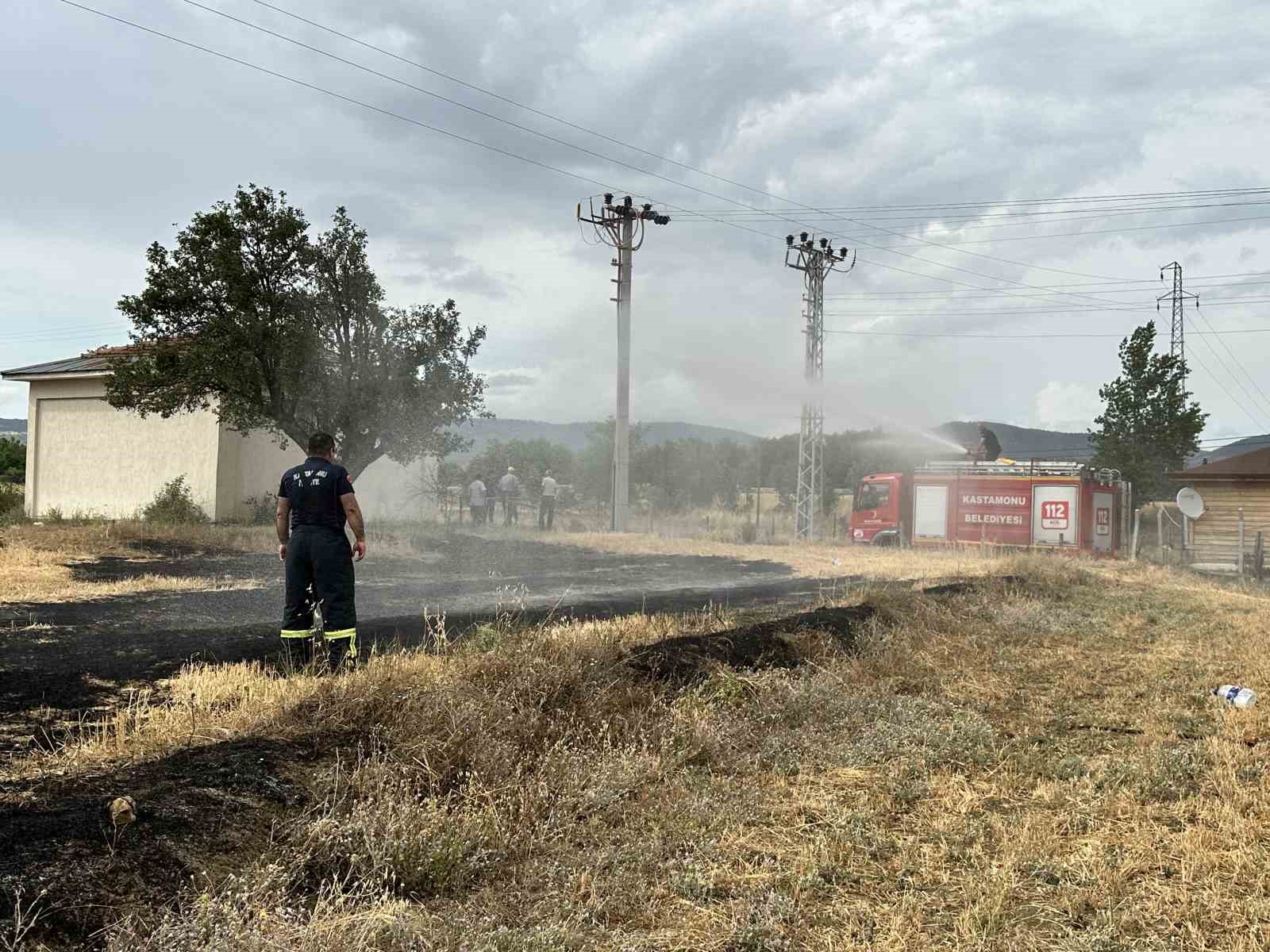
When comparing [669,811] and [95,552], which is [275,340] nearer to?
[95,552]

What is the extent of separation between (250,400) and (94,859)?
15.6 m

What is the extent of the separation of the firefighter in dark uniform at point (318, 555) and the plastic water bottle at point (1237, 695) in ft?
21.1

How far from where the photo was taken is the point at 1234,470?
2630 centimetres

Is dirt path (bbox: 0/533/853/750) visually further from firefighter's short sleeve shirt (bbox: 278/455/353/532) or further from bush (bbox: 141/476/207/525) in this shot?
bush (bbox: 141/476/207/525)

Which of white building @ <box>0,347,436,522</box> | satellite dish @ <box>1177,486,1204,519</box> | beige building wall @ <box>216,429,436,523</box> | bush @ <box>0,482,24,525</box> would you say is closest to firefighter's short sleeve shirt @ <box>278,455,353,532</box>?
beige building wall @ <box>216,429,436,523</box>

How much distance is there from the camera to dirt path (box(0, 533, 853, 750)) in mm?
6320

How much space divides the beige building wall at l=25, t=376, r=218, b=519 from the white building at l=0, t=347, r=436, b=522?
20mm

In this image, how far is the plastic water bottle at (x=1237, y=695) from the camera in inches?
264

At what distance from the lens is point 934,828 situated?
421 centimetres

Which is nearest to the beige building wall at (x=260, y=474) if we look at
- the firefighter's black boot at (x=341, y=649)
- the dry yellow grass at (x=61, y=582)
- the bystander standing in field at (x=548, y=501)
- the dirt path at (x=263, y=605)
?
the bystander standing in field at (x=548, y=501)

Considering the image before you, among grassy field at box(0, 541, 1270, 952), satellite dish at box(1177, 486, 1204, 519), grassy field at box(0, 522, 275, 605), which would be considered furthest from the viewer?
satellite dish at box(1177, 486, 1204, 519)

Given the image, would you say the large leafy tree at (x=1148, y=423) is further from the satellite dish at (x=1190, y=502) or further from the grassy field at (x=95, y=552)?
the grassy field at (x=95, y=552)

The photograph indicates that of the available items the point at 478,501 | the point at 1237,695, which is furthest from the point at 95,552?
the point at 1237,695

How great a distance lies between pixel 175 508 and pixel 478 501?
875 centimetres
